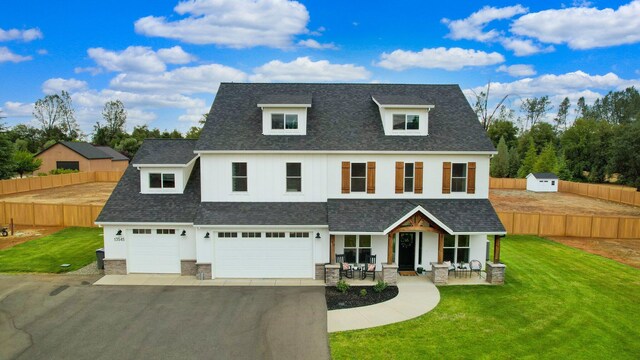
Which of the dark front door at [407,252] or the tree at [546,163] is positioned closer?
the dark front door at [407,252]

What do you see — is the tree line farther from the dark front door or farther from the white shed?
the dark front door

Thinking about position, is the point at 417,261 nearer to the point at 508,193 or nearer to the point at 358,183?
the point at 358,183

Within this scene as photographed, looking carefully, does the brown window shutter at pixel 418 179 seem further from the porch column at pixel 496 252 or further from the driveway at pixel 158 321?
the driveway at pixel 158 321

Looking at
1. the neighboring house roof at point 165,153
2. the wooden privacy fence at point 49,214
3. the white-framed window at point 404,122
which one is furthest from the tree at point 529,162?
the wooden privacy fence at point 49,214

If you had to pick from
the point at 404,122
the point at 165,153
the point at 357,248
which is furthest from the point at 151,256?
the point at 404,122

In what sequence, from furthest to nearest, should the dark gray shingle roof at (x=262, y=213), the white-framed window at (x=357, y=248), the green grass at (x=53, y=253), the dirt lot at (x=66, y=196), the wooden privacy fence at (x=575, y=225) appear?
the dirt lot at (x=66, y=196) → the wooden privacy fence at (x=575, y=225) → the green grass at (x=53, y=253) → the white-framed window at (x=357, y=248) → the dark gray shingle roof at (x=262, y=213)

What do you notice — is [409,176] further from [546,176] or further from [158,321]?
[546,176]

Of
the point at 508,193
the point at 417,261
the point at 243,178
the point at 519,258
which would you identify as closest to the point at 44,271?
the point at 243,178
